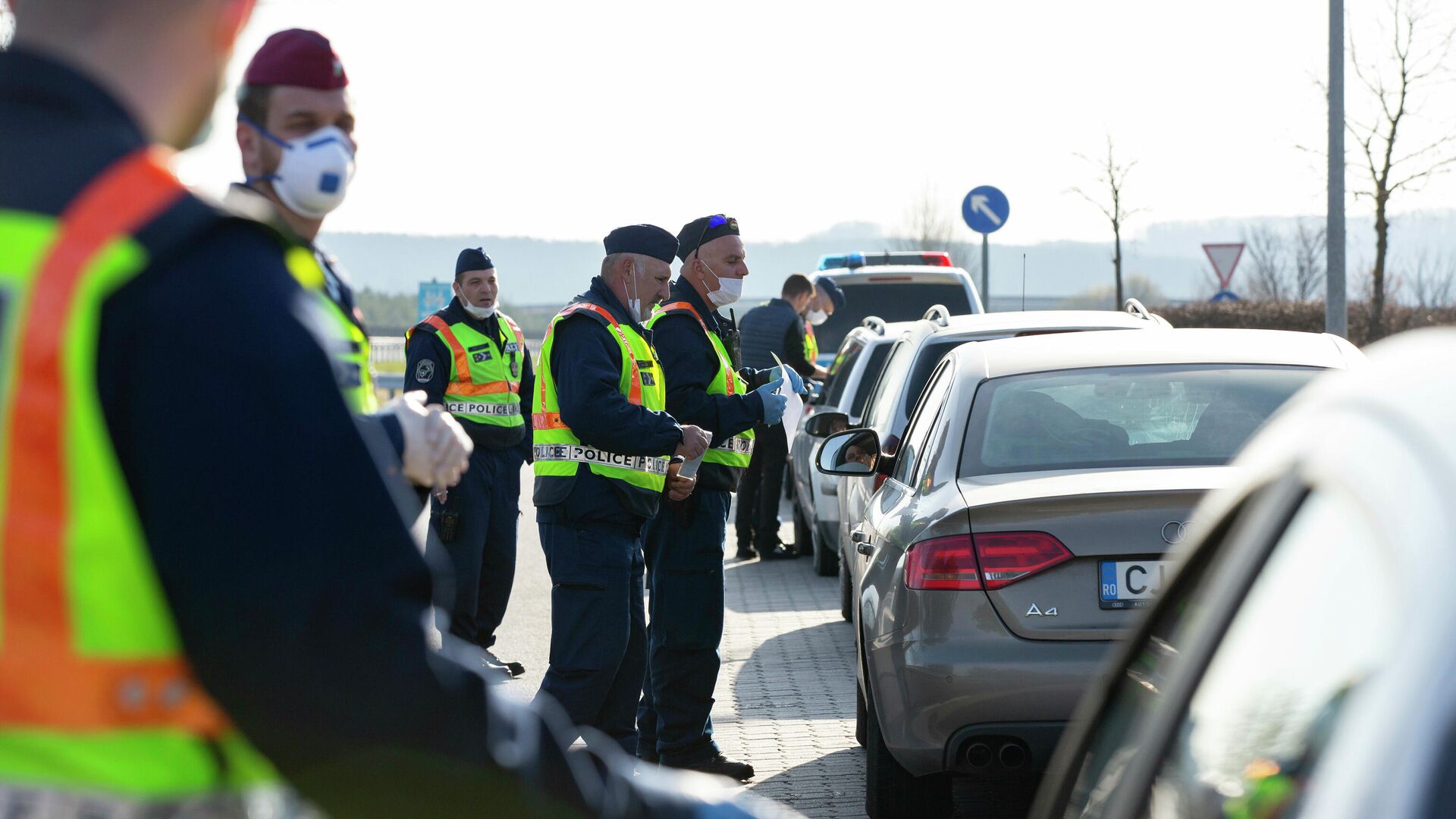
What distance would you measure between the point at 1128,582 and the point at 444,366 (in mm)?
4775

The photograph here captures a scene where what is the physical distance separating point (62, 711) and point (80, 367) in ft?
0.87

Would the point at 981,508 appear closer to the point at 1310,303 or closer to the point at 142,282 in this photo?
the point at 142,282

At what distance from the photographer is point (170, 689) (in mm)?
1271

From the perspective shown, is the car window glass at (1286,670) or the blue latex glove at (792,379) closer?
the car window glass at (1286,670)

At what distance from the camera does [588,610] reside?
5.56 metres

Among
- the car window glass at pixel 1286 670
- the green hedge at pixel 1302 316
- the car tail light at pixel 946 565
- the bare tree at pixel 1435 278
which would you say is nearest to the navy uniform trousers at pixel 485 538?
the car tail light at pixel 946 565

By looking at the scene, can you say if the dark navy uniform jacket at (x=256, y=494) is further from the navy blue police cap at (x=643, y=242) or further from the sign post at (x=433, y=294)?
the sign post at (x=433, y=294)

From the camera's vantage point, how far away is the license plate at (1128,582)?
4.67 meters

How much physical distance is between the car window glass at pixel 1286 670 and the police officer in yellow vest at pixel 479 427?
6569mm

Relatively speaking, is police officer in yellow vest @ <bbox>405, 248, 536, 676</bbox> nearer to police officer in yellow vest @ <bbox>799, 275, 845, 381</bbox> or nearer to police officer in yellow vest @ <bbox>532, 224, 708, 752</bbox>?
police officer in yellow vest @ <bbox>532, 224, 708, 752</bbox>

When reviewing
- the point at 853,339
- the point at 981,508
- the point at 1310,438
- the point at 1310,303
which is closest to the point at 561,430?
the point at 981,508

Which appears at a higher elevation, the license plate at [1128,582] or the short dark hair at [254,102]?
the short dark hair at [254,102]

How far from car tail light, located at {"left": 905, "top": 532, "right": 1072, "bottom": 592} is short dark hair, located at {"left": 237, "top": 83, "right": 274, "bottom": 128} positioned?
105 inches

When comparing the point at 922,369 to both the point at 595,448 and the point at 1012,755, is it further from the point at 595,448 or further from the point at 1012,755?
the point at 1012,755
